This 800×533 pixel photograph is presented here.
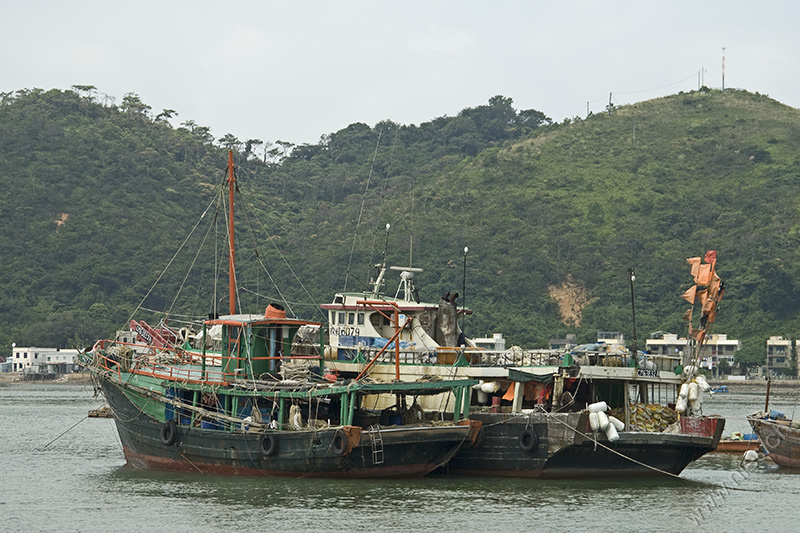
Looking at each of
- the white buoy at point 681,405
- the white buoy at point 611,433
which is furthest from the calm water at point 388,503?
the white buoy at point 681,405

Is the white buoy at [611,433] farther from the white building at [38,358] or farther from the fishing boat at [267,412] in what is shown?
the white building at [38,358]

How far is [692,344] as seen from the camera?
35.7 m

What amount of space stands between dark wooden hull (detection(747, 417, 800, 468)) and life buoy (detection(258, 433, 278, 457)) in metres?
15.5

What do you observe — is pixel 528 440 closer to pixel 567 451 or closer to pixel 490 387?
pixel 567 451

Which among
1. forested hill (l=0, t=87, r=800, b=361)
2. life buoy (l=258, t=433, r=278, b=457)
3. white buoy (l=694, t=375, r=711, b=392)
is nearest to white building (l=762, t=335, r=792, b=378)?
forested hill (l=0, t=87, r=800, b=361)

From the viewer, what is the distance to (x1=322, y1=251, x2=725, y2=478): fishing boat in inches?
1147

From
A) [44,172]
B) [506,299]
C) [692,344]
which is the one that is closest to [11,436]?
[692,344]

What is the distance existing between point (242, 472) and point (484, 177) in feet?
367

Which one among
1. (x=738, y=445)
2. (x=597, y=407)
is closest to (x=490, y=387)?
(x=597, y=407)

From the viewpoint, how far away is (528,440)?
2927 centimetres

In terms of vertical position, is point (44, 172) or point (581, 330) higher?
point (44, 172)

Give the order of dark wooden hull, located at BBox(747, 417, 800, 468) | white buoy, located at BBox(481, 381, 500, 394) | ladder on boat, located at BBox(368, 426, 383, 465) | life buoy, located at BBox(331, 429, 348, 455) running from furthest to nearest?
dark wooden hull, located at BBox(747, 417, 800, 468) → white buoy, located at BBox(481, 381, 500, 394) → ladder on boat, located at BBox(368, 426, 383, 465) → life buoy, located at BBox(331, 429, 348, 455)

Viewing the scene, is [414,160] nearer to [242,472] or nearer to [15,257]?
[15,257]

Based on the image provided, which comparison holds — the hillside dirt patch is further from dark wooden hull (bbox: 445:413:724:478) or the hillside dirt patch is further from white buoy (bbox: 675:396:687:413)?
dark wooden hull (bbox: 445:413:724:478)
